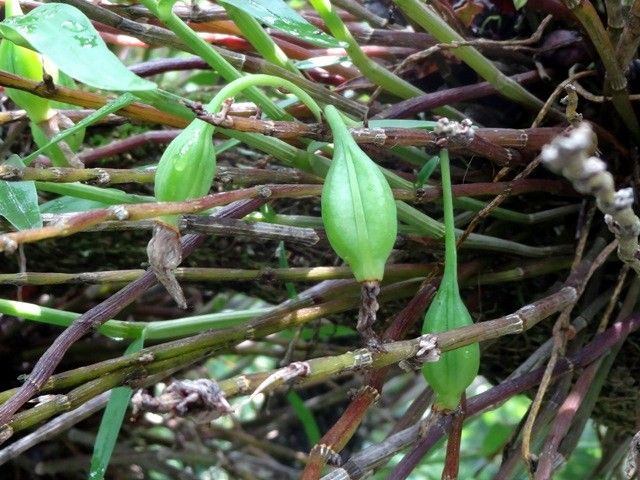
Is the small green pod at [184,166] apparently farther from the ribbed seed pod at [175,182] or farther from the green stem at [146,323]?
the green stem at [146,323]

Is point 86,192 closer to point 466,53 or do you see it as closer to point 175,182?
point 175,182

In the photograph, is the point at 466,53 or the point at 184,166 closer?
the point at 184,166

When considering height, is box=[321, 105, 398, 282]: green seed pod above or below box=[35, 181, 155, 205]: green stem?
above

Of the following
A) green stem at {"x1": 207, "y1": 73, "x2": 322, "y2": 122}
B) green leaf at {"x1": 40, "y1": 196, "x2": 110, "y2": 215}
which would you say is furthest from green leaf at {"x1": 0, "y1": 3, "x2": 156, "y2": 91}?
green leaf at {"x1": 40, "y1": 196, "x2": 110, "y2": 215}

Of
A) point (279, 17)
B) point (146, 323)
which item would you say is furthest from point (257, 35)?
point (146, 323)

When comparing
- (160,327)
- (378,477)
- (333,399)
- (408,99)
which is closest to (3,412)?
(160,327)

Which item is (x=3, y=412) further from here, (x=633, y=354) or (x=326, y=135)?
(x=633, y=354)

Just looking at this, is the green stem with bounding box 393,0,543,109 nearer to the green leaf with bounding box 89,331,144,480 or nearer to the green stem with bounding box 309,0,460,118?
the green stem with bounding box 309,0,460,118
